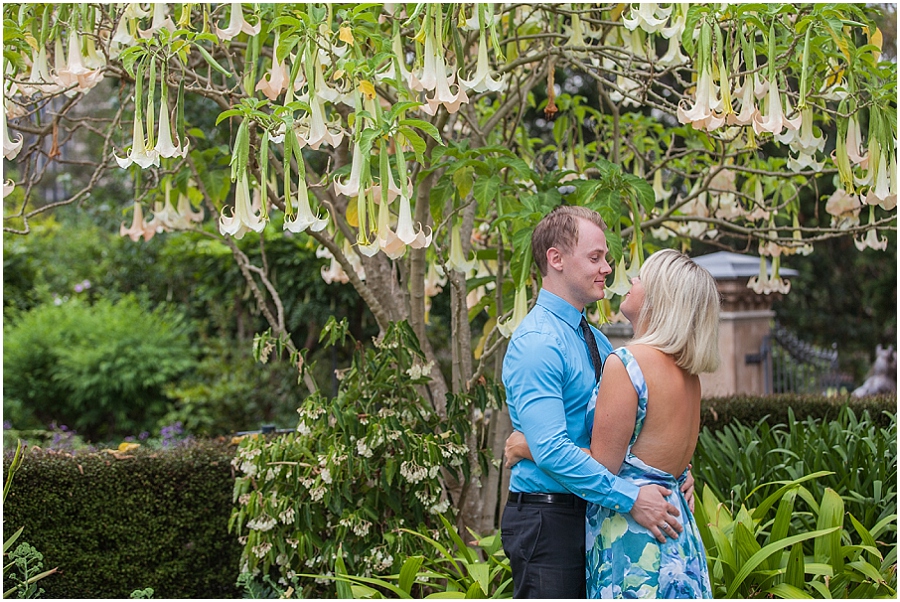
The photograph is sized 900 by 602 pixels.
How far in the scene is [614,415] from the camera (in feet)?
5.59

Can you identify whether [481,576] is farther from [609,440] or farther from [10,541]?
[10,541]

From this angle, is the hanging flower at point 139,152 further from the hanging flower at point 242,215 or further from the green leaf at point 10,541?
the green leaf at point 10,541

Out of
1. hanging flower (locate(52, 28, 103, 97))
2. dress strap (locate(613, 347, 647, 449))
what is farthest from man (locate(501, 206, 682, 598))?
hanging flower (locate(52, 28, 103, 97))

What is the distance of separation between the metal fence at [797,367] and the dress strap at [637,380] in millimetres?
6191

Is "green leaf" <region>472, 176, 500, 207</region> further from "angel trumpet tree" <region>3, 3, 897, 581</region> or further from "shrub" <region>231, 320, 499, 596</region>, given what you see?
"shrub" <region>231, 320, 499, 596</region>

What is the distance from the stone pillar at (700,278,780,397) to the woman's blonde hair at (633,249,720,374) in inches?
211

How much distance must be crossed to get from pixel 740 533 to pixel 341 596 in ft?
4.17

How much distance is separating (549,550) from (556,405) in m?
0.34

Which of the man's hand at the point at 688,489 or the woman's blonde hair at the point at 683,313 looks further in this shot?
the man's hand at the point at 688,489

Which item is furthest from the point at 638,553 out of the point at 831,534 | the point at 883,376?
the point at 883,376

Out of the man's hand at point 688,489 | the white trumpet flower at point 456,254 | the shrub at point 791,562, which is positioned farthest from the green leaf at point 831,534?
the white trumpet flower at point 456,254

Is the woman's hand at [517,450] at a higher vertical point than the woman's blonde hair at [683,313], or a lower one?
lower

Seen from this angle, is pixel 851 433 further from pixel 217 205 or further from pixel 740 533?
pixel 217 205

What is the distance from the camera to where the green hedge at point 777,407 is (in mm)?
4344
